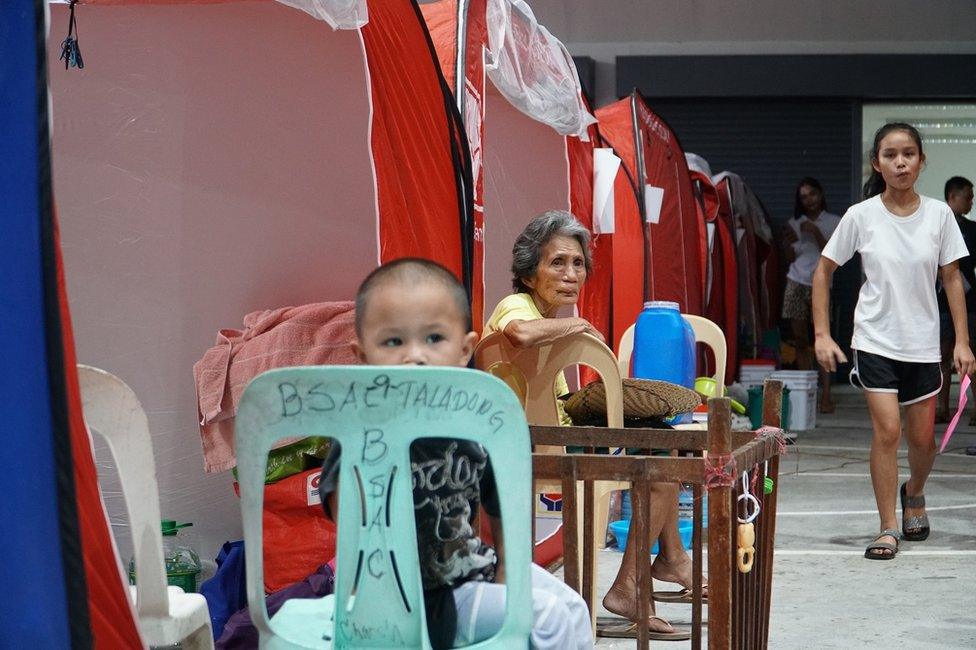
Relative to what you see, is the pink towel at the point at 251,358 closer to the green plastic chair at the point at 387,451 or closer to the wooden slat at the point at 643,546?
the wooden slat at the point at 643,546

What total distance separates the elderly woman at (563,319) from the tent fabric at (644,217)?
130 inches

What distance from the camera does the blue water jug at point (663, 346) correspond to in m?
4.64

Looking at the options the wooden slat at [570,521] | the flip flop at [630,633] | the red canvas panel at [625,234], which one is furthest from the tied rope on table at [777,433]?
the red canvas panel at [625,234]

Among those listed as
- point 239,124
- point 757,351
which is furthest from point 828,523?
point 757,351

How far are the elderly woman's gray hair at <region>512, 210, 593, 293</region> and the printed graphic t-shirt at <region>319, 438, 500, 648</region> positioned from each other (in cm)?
235

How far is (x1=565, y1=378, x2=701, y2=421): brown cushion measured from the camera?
12.4ft

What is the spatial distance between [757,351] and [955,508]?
18.4 feet

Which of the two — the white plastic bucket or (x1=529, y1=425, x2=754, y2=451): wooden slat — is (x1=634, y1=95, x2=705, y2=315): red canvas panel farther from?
(x1=529, y1=425, x2=754, y2=451): wooden slat

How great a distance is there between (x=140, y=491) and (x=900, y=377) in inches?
146

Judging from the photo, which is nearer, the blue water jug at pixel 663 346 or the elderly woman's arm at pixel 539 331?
the elderly woman's arm at pixel 539 331

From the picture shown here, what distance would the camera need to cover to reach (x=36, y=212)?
1852mm

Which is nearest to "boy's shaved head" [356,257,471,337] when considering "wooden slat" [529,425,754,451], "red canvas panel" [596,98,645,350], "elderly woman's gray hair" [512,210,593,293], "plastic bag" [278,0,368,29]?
"wooden slat" [529,425,754,451]

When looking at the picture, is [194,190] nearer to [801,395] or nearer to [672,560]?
→ [672,560]

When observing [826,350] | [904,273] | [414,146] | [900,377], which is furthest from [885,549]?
[414,146]
